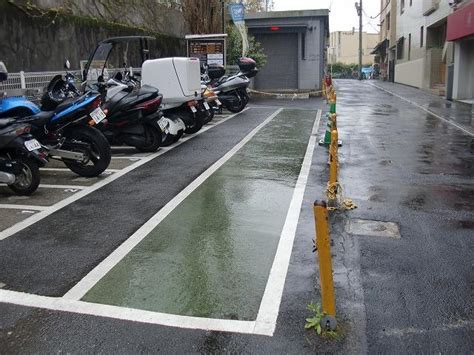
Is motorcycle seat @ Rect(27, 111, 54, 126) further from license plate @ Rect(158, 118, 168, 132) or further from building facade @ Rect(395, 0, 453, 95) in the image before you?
building facade @ Rect(395, 0, 453, 95)

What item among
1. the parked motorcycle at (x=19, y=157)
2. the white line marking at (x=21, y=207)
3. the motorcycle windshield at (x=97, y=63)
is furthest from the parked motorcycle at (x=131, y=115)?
the white line marking at (x=21, y=207)

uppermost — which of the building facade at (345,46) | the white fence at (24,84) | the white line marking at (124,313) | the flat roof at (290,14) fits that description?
the building facade at (345,46)

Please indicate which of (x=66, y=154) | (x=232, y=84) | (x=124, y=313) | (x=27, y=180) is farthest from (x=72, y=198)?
(x=232, y=84)

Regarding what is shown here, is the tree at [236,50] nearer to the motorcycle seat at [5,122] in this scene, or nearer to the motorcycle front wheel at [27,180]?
the motorcycle seat at [5,122]

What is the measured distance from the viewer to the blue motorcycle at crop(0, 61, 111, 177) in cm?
756

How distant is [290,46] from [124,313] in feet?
79.9

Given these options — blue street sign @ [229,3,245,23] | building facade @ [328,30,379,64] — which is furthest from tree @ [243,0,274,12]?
building facade @ [328,30,379,64]

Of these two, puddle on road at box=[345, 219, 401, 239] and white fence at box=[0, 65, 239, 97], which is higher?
white fence at box=[0, 65, 239, 97]

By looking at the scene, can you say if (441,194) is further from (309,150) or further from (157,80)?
(157,80)

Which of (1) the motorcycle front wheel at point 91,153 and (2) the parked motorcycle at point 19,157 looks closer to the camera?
→ (2) the parked motorcycle at point 19,157

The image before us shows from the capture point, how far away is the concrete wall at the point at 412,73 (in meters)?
31.0

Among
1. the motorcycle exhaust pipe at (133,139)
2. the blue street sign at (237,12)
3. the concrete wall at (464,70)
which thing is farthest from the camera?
the blue street sign at (237,12)

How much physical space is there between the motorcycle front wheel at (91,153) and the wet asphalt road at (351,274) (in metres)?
0.40

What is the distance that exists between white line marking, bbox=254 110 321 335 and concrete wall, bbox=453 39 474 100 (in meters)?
17.0
